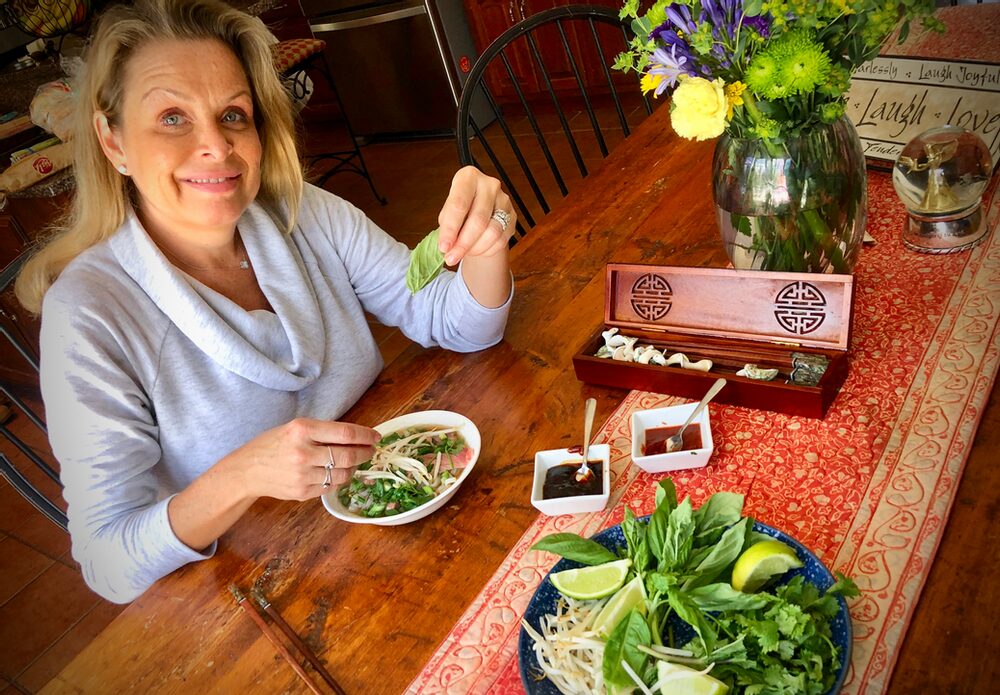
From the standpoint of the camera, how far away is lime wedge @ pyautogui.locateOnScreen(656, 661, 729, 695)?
675mm

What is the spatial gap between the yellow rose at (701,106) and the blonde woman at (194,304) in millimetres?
402

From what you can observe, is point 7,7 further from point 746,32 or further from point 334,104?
point 746,32

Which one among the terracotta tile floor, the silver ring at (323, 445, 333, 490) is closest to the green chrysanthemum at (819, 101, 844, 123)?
the silver ring at (323, 445, 333, 490)

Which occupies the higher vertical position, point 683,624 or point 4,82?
point 4,82

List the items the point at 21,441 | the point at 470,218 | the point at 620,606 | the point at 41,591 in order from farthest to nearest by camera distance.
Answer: the point at 41,591
the point at 21,441
the point at 470,218
the point at 620,606

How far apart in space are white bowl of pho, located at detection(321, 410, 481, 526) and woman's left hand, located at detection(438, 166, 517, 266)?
27cm

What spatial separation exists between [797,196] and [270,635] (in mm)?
882

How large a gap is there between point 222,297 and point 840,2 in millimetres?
1018

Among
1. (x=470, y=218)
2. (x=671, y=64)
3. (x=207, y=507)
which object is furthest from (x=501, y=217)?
(x=207, y=507)

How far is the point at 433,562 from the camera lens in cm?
101

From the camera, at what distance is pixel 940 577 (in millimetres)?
799

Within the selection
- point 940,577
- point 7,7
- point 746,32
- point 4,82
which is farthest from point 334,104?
point 940,577

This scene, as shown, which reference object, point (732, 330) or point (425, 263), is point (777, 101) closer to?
point (732, 330)

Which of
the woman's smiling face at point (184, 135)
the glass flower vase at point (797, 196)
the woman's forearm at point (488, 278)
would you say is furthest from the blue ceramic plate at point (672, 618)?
the woman's smiling face at point (184, 135)
